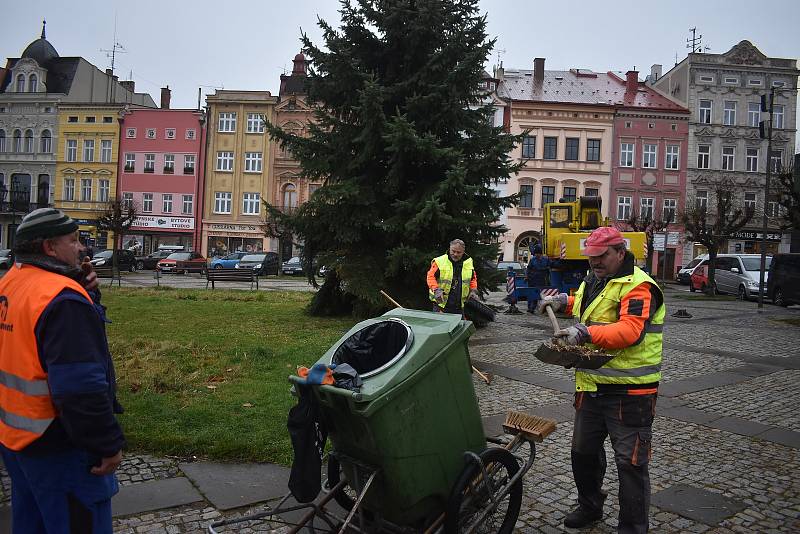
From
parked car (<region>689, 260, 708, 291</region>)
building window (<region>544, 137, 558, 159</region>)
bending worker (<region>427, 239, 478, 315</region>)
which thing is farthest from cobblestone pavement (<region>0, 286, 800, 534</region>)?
building window (<region>544, 137, 558, 159</region>)

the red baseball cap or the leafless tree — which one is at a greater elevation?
the leafless tree

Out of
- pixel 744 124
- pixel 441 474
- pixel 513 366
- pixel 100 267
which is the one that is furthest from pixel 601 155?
pixel 441 474

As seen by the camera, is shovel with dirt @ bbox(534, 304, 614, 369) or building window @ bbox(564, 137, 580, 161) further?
building window @ bbox(564, 137, 580, 161)

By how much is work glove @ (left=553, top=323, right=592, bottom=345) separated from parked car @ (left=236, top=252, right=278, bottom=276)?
1329 inches

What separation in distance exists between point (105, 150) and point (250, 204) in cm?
1253

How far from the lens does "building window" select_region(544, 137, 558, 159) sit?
144ft

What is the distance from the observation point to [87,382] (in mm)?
2400

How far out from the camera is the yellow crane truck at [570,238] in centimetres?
1639

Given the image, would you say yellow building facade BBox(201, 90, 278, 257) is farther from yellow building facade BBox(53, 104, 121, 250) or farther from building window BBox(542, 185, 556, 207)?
building window BBox(542, 185, 556, 207)

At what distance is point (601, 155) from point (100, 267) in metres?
33.8

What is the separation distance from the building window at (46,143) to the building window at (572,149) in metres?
40.5

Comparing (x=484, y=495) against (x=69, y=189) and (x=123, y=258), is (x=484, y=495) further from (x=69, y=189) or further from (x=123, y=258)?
(x=69, y=189)

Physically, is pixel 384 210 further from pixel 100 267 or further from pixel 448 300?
pixel 100 267

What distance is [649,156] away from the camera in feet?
146
